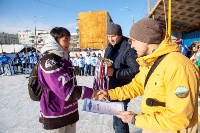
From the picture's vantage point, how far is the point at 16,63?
17.5m

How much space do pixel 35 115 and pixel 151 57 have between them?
178 inches

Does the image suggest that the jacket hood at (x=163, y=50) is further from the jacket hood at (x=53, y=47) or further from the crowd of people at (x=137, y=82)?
the jacket hood at (x=53, y=47)

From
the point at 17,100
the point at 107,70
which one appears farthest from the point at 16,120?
the point at 107,70

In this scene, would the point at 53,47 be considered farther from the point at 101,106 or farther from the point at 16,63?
the point at 16,63

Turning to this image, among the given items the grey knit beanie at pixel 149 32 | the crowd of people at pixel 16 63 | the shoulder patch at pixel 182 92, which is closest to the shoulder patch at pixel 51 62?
the grey knit beanie at pixel 149 32

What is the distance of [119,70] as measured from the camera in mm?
3082

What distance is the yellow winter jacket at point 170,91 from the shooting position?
150cm

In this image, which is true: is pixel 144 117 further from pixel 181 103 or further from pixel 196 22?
pixel 196 22

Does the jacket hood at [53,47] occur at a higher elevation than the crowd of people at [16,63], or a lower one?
higher

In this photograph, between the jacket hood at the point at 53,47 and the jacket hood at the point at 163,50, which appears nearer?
the jacket hood at the point at 163,50

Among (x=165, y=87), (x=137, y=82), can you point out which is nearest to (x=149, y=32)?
(x=165, y=87)

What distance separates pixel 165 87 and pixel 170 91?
Answer: 8 centimetres

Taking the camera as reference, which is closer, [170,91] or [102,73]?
[170,91]

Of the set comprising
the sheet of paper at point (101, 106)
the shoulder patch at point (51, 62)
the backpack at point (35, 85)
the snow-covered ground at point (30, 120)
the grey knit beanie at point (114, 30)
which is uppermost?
the grey knit beanie at point (114, 30)
